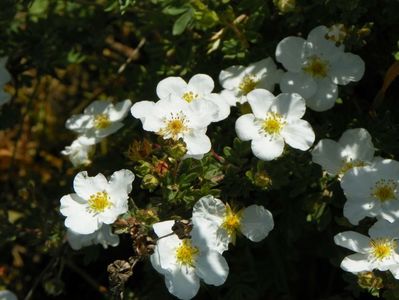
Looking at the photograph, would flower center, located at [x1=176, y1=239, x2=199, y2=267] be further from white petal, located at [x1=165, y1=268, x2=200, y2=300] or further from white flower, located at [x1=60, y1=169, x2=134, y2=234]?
white flower, located at [x1=60, y1=169, x2=134, y2=234]

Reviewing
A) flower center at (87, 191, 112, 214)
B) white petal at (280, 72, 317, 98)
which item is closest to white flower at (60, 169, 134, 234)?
flower center at (87, 191, 112, 214)

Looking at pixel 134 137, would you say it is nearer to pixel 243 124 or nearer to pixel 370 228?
pixel 243 124

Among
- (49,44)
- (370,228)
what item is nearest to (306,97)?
(370,228)

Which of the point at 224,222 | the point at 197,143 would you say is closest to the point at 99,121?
the point at 197,143

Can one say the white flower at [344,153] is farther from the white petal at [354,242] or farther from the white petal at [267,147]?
the white petal at [354,242]

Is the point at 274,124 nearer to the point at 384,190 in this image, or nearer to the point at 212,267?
the point at 384,190

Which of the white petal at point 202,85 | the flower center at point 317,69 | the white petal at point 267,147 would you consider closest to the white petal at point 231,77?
the white petal at point 202,85
